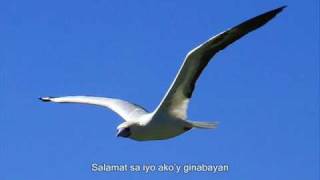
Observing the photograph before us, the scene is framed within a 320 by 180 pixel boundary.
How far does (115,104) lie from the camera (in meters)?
19.1

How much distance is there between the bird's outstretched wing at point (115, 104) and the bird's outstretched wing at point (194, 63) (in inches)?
41.8

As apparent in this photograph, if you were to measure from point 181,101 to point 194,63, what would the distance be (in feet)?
3.79

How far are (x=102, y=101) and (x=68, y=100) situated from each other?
1.09 m

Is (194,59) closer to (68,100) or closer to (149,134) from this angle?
(149,134)

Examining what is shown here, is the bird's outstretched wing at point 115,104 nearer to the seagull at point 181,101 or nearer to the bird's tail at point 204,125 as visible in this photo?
the seagull at point 181,101

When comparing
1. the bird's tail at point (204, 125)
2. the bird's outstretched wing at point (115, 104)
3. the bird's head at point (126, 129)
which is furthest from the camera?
the bird's outstretched wing at point (115, 104)

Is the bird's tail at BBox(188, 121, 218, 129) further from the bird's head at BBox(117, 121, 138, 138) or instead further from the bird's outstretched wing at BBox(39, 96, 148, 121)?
the bird's outstretched wing at BBox(39, 96, 148, 121)

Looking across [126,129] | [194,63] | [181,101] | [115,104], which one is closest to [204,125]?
[181,101]

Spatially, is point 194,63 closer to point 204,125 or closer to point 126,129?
point 204,125

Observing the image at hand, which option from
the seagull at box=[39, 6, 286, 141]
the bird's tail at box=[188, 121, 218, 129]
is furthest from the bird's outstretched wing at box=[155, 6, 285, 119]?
the bird's tail at box=[188, 121, 218, 129]

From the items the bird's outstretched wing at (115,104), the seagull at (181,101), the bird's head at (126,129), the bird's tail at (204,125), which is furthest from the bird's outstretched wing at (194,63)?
the bird's outstretched wing at (115,104)

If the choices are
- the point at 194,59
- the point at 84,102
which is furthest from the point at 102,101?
the point at 194,59

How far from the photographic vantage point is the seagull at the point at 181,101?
48.7ft

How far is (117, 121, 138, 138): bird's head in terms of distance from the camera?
16.6 m
